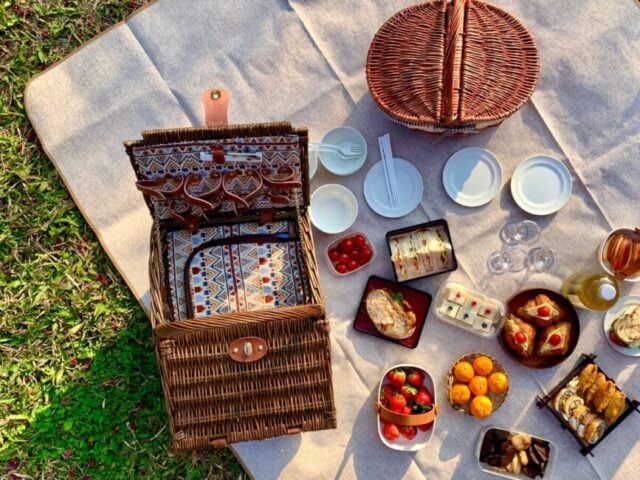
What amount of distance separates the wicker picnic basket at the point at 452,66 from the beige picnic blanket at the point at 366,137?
30 centimetres

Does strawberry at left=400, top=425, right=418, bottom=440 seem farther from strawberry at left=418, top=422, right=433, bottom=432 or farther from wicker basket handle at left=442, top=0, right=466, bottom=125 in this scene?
wicker basket handle at left=442, top=0, right=466, bottom=125

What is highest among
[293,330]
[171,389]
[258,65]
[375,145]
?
[258,65]

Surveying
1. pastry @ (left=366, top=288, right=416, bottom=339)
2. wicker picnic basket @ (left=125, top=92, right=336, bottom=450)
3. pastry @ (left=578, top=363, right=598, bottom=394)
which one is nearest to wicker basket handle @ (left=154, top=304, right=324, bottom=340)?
wicker picnic basket @ (left=125, top=92, right=336, bottom=450)

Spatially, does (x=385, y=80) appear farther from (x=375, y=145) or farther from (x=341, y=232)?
(x=341, y=232)

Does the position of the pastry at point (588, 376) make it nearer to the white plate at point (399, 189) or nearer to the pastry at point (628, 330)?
the pastry at point (628, 330)

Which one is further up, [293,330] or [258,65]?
[258,65]

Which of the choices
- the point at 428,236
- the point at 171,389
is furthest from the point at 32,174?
the point at 428,236

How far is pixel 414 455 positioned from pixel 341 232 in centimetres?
95

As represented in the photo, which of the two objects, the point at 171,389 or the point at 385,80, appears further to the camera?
the point at 385,80

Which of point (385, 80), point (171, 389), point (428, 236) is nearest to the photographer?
point (171, 389)

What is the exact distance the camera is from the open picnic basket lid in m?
1.78

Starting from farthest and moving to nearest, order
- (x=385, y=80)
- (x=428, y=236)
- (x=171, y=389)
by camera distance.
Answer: (x=428, y=236), (x=385, y=80), (x=171, y=389)

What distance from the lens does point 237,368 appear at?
71.8 inches

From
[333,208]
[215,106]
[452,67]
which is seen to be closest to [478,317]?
[333,208]
